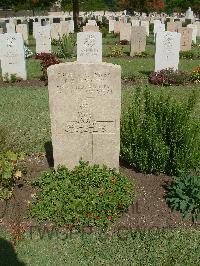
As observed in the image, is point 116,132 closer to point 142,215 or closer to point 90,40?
point 142,215

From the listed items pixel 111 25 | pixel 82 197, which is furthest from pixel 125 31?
pixel 82 197

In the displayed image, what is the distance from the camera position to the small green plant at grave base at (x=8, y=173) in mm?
5344

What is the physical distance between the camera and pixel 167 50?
1269cm

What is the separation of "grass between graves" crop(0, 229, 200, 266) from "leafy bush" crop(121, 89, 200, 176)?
1.23 metres

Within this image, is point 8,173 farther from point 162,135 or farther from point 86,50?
point 86,50

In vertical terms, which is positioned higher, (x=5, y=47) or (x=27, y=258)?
(x=5, y=47)

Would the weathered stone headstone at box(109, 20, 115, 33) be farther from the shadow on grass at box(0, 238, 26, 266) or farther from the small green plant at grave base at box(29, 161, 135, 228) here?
the shadow on grass at box(0, 238, 26, 266)

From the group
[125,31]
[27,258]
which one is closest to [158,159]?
[27,258]

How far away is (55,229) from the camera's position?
16.0ft

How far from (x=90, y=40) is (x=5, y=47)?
307cm

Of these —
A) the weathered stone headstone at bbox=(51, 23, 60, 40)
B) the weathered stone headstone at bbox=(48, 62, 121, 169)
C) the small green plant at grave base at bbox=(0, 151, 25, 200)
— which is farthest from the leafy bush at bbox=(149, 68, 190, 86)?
the weathered stone headstone at bbox=(51, 23, 60, 40)

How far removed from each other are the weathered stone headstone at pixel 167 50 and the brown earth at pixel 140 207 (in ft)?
24.6

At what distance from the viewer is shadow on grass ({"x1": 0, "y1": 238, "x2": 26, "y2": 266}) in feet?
14.4

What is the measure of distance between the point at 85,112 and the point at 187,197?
1902 mm
